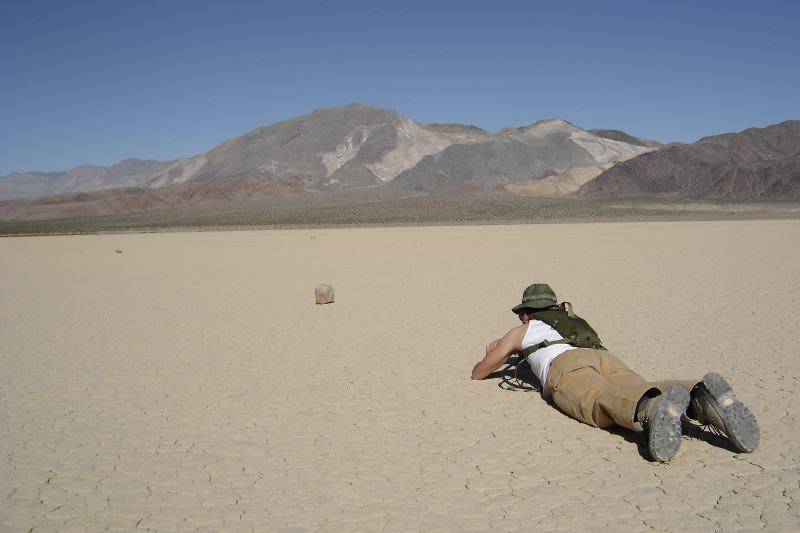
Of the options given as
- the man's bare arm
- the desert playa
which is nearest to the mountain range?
the desert playa

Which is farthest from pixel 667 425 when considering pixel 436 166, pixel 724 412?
pixel 436 166

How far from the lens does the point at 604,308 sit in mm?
10266

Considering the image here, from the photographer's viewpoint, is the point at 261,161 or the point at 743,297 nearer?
the point at 743,297

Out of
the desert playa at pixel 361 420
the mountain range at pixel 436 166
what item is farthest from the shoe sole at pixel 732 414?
the mountain range at pixel 436 166

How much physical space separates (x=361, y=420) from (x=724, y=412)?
8.45ft

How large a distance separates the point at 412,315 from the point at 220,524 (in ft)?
21.7

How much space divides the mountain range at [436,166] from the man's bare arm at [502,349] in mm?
73901

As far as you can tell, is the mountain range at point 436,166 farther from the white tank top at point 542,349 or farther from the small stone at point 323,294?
the white tank top at point 542,349

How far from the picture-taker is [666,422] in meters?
4.02

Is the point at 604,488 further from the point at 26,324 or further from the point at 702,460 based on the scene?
the point at 26,324

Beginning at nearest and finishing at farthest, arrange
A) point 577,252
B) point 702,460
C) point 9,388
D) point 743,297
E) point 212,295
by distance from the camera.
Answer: point 702,460
point 9,388
point 743,297
point 212,295
point 577,252

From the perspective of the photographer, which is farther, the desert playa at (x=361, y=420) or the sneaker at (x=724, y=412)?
the sneaker at (x=724, y=412)

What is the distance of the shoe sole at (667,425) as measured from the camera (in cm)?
398

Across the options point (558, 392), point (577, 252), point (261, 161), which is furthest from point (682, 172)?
point (558, 392)
